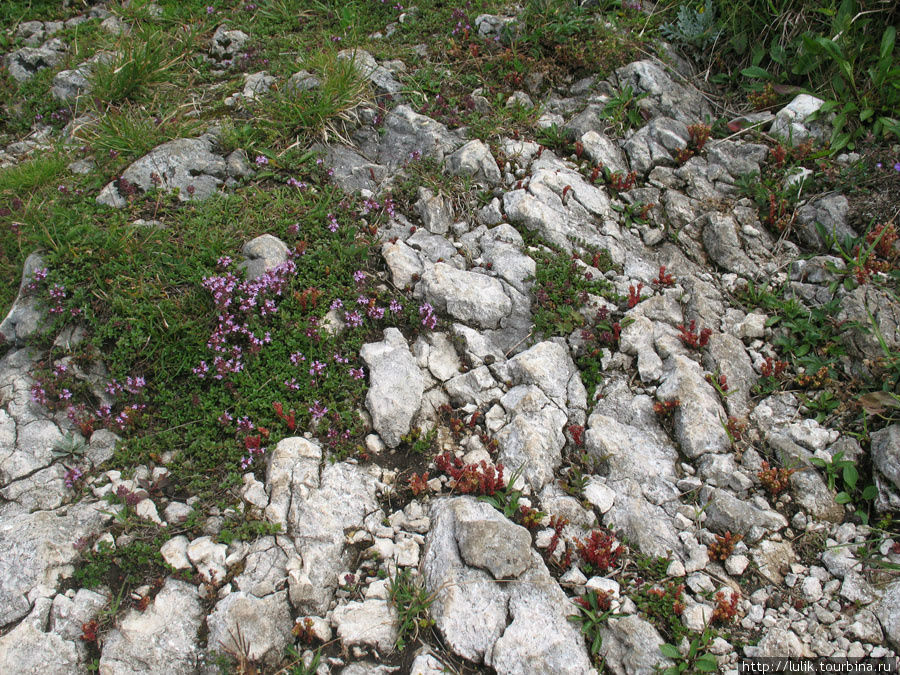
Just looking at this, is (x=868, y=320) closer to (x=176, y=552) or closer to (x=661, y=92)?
(x=661, y=92)

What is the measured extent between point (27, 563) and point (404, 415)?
116 inches

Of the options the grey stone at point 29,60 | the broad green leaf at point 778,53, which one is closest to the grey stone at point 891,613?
the broad green leaf at point 778,53

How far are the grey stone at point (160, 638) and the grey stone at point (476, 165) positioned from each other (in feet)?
16.2

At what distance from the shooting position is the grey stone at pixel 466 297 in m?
5.68

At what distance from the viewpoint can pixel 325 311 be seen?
5512 millimetres

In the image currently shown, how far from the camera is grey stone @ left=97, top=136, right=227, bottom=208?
625cm

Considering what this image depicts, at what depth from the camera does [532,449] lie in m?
4.83

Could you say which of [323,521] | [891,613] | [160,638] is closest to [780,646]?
[891,613]

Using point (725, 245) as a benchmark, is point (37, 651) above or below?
below

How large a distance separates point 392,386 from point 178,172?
3.58 meters

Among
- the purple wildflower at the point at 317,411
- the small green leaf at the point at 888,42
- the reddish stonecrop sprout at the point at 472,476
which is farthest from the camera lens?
the small green leaf at the point at 888,42

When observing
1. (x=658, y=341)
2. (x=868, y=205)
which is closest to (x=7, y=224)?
(x=658, y=341)

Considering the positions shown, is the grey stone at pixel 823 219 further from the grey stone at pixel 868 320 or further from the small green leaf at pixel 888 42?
the small green leaf at pixel 888 42

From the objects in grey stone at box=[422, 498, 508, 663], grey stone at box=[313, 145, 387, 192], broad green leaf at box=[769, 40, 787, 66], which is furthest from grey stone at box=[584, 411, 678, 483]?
broad green leaf at box=[769, 40, 787, 66]
